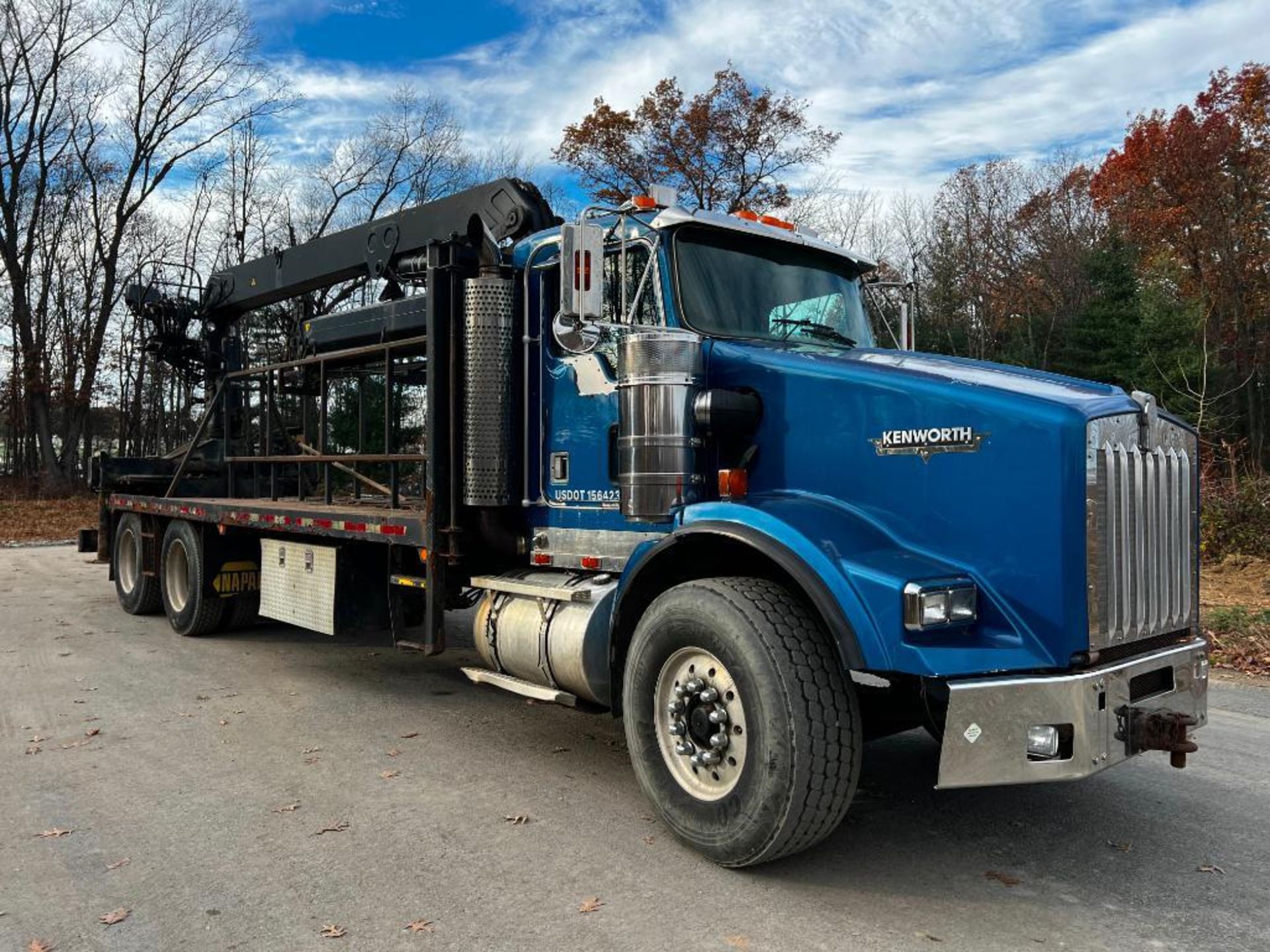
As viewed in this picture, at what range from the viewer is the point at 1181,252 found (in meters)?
29.6

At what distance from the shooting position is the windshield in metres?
4.67

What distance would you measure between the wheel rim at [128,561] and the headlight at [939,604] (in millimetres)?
8712

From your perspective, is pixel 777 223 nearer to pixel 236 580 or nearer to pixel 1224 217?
pixel 236 580

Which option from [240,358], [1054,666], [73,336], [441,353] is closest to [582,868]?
[1054,666]

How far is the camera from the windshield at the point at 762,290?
184 inches

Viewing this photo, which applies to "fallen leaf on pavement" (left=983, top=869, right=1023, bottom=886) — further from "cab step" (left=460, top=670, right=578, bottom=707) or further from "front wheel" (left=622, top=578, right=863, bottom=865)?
"cab step" (left=460, top=670, right=578, bottom=707)

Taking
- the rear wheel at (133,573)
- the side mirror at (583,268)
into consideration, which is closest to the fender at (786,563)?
the side mirror at (583,268)

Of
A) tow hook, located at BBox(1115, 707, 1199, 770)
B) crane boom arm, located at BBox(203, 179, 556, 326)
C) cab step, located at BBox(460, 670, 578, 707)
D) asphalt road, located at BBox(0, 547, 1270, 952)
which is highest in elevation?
crane boom arm, located at BBox(203, 179, 556, 326)

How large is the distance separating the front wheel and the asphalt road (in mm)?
220

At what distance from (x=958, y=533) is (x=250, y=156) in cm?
3661

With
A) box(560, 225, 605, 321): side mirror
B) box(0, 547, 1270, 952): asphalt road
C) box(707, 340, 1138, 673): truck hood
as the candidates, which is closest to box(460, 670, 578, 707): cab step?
box(0, 547, 1270, 952): asphalt road

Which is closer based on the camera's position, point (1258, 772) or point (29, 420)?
point (1258, 772)

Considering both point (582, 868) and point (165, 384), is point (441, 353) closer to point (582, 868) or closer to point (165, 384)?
point (582, 868)

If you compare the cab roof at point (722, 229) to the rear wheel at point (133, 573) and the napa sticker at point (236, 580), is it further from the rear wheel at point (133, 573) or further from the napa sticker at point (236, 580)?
the rear wheel at point (133, 573)
